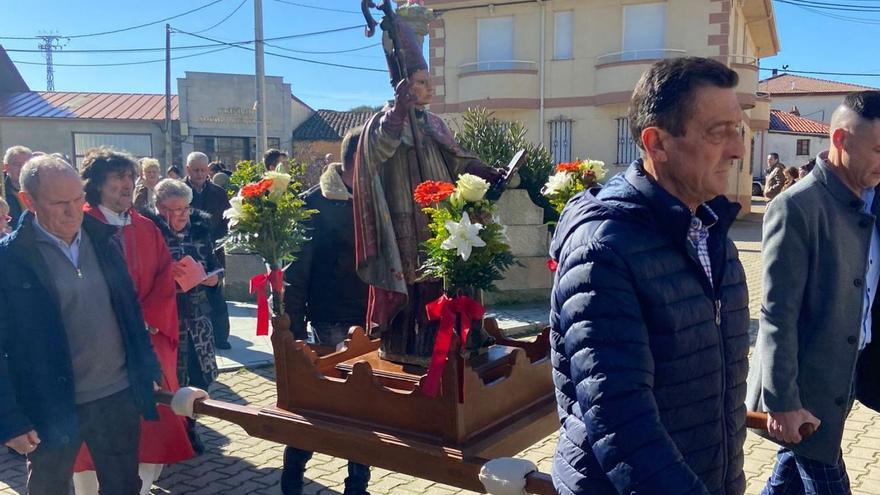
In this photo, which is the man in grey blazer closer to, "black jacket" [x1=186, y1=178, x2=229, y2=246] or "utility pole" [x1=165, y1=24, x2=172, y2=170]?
"black jacket" [x1=186, y1=178, x2=229, y2=246]

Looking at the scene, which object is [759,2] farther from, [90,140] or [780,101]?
[780,101]

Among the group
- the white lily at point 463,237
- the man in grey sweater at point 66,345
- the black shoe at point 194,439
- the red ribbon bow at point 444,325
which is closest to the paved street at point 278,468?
the black shoe at point 194,439

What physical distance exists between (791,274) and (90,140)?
30.8 meters

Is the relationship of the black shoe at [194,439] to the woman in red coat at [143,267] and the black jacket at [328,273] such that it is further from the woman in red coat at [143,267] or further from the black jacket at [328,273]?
the black jacket at [328,273]

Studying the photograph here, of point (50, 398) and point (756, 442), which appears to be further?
point (756, 442)

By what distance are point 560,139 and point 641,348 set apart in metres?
20.0

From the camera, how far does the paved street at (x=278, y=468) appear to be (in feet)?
13.4

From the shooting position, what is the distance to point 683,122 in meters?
1.56

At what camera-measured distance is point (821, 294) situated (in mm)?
2617

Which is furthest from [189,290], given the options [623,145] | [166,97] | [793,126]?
[793,126]

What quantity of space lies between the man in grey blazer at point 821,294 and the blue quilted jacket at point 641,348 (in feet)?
3.11

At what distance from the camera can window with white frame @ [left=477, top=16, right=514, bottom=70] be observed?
20922 millimetres

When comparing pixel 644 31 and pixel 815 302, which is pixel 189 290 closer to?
pixel 815 302

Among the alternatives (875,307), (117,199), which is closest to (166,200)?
(117,199)
